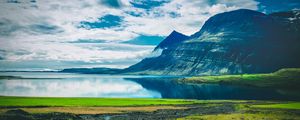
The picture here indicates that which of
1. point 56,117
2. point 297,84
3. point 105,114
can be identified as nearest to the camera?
point 56,117

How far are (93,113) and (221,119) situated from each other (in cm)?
2566

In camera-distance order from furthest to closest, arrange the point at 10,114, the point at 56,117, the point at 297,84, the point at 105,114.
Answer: the point at 297,84 → the point at 105,114 → the point at 56,117 → the point at 10,114

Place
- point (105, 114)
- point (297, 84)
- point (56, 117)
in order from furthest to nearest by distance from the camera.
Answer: point (297, 84)
point (105, 114)
point (56, 117)

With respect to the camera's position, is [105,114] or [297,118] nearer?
[297,118]

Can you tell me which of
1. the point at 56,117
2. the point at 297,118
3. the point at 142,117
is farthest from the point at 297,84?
the point at 56,117

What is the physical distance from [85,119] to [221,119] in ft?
80.4

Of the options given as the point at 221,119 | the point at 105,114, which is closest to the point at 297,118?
the point at 221,119

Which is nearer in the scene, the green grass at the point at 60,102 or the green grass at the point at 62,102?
the green grass at the point at 62,102

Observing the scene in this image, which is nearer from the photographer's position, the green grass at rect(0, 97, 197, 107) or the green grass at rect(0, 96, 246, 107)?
the green grass at rect(0, 96, 246, 107)

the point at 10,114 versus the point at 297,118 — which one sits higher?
the point at 10,114

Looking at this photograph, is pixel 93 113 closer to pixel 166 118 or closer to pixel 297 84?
pixel 166 118

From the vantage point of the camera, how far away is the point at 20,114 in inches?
2067

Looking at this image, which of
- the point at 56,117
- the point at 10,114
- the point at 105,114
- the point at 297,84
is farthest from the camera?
the point at 297,84

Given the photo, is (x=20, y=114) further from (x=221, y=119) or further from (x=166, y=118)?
(x=221, y=119)
